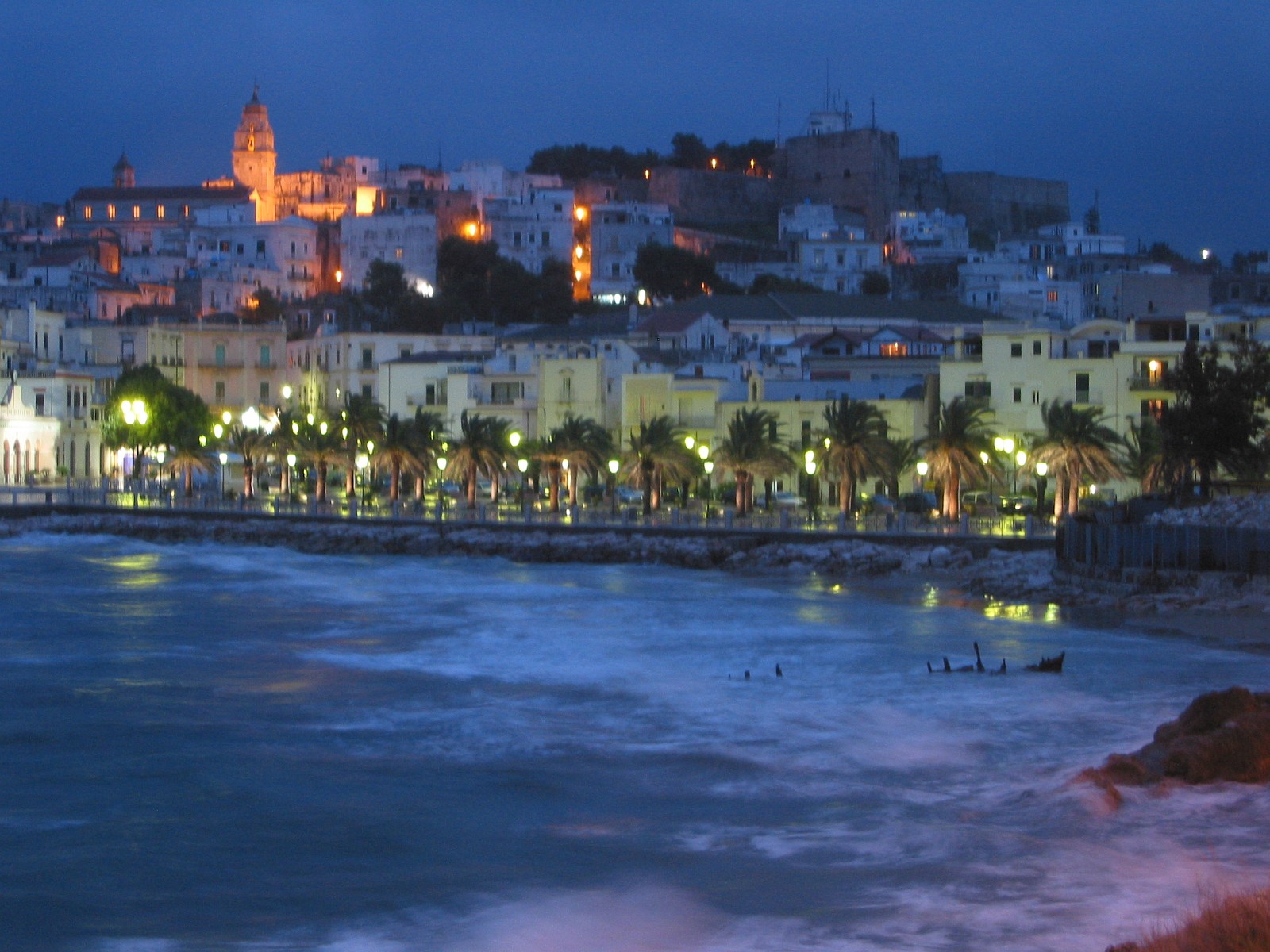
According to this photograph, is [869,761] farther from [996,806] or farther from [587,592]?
[587,592]

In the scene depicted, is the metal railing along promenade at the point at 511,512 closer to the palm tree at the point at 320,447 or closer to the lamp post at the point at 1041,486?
the lamp post at the point at 1041,486

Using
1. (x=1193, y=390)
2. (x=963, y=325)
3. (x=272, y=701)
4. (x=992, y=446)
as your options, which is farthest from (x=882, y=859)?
(x=963, y=325)

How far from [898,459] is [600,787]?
1040 inches

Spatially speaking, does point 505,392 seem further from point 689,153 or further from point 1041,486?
point 689,153

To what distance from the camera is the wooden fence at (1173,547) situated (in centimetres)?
2786

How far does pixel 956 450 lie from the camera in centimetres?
3888

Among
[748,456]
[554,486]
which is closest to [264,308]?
[554,486]

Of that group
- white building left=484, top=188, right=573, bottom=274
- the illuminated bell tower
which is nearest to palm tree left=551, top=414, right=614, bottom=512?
white building left=484, top=188, right=573, bottom=274

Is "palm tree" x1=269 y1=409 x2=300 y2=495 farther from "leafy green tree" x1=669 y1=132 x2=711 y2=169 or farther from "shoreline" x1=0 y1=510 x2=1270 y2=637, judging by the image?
"leafy green tree" x1=669 y1=132 x2=711 y2=169

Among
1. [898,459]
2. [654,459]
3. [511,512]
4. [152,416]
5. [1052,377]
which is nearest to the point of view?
[898,459]

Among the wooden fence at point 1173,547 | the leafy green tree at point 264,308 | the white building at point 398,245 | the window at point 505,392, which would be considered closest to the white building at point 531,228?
the white building at point 398,245

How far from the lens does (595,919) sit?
12914 millimetres

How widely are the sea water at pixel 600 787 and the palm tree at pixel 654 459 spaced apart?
1384 cm

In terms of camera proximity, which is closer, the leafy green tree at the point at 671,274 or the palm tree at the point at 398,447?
the palm tree at the point at 398,447
